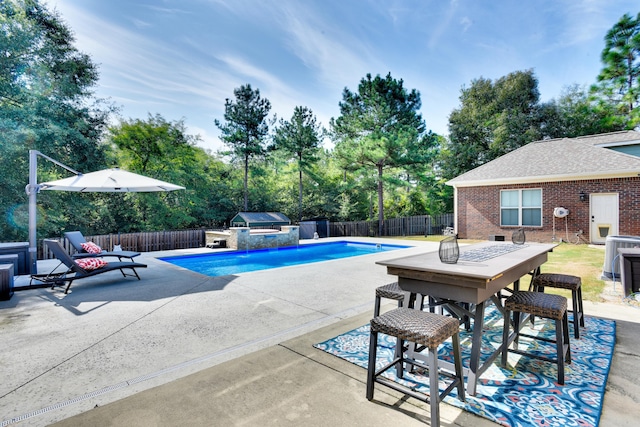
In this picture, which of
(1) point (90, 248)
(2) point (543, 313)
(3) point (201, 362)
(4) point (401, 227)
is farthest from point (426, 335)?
(4) point (401, 227)

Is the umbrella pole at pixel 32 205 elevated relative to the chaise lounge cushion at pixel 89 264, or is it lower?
elevated

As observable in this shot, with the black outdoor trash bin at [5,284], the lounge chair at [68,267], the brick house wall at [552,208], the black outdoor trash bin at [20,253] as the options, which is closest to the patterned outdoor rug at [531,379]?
the lounge chair at [68,267]

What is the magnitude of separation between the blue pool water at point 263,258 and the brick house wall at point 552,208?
4180mm

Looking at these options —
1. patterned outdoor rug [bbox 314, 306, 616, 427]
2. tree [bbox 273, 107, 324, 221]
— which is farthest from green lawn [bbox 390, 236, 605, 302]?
tree [bbox 273, 107, 324, 221]

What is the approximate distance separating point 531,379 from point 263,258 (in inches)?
356

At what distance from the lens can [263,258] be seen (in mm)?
10727

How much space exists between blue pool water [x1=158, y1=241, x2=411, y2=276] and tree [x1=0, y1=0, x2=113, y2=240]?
6.32 m

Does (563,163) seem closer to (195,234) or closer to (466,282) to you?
(466,282)

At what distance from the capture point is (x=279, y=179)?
22.5m

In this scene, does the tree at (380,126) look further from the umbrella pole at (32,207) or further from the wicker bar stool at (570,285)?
the wicker bar stool at (570,285)

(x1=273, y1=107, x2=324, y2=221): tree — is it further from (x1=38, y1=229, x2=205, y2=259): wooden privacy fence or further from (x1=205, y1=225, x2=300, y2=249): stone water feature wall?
(x1=38, y1=229, x2=205, y2=259): wooden privacy fence

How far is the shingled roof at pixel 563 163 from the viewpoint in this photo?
429 inches

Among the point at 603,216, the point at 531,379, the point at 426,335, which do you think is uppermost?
the point at 603,216

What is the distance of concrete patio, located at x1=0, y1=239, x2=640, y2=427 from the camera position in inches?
80.6
